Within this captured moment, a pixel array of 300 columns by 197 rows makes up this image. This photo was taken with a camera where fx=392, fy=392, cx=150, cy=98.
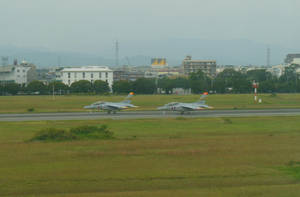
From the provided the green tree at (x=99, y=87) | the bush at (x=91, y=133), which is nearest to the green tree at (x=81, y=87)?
the green tree at (x=99, y=87)

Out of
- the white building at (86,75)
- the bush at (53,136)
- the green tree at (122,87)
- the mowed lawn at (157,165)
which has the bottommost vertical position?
the mowed lawn at (157,165)

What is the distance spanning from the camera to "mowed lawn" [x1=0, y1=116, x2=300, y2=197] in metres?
16.9

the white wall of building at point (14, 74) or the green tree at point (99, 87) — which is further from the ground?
the white wall of building at point (14, 74)

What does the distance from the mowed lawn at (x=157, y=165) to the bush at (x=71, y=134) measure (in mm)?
1450

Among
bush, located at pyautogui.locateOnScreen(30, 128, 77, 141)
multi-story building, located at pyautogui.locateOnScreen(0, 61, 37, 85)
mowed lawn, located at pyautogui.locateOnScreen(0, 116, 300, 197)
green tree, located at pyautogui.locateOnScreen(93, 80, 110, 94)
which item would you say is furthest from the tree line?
bush, located at pyautogui.locateOnScreen(30, 128, 77, 141)

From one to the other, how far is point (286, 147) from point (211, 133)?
918 cm

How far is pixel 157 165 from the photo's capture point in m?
21.3

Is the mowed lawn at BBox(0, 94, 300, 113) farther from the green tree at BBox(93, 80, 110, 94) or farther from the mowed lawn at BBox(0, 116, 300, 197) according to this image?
the green tree at BBox(93, 80, 110, 94)

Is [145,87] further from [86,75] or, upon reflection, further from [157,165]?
[157,165]

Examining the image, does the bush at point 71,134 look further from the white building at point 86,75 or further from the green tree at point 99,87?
the white building at point 86,75

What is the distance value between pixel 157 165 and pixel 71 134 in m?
11.7

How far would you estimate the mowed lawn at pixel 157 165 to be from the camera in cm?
1694

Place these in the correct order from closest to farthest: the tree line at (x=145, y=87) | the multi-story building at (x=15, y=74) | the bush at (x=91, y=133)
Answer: the bush at (x=91, y=133), the tree line at (x=145, y=87), the multi-story building at (x=15, y=74)

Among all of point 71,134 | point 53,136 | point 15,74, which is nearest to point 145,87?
point 15,74
